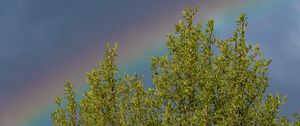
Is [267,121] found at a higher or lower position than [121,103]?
lower

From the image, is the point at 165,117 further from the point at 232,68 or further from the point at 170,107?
the point at 232,68

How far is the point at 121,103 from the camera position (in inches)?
1553

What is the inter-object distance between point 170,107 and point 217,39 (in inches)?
205

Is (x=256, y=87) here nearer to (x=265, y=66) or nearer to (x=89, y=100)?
(x=265, y=66)

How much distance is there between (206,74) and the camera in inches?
1491

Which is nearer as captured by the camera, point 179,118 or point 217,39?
point 179,118

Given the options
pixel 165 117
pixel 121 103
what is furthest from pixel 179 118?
pixel 121 103

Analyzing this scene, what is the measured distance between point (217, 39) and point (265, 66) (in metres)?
3.26

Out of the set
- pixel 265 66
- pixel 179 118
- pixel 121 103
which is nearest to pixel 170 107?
pixel 179 118

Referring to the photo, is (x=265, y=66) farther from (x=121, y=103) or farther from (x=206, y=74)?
(x=121, y=103)

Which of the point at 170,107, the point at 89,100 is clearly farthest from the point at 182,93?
the point at 89,100

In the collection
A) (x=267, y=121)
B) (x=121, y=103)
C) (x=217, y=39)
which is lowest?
(x=267, y=121)

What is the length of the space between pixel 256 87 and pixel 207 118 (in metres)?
3.58

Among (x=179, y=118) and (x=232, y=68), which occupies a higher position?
(x=232, y=68)
